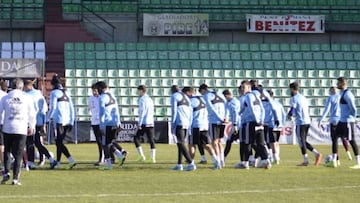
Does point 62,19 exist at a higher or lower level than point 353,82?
higher

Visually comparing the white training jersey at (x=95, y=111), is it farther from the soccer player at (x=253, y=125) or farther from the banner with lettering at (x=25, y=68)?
the banner with lettering at (x=25, y=68)

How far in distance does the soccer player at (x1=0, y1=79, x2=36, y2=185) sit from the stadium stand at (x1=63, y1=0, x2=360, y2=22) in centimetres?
2710

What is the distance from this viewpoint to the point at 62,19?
42188 mm

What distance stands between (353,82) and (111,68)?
39.2 feet

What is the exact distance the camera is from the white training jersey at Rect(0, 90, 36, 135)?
1594 cm

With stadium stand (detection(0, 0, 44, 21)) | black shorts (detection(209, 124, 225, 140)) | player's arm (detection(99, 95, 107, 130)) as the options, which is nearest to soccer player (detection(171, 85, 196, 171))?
black shorts (detection(209, 124, 225, 140))

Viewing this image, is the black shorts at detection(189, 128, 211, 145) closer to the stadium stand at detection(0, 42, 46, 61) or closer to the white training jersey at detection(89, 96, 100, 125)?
the white training jersey at detection(89, 96, 100, 125)

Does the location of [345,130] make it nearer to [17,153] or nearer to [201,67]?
[17,153]

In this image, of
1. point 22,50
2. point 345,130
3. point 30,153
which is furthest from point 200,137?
point 22,50

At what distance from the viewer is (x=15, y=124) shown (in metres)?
15.9

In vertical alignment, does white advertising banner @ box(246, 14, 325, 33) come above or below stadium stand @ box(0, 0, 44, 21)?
below

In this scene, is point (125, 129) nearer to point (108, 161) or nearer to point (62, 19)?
point (62, 19)

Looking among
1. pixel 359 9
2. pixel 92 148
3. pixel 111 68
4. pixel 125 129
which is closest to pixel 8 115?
pixel 92 148

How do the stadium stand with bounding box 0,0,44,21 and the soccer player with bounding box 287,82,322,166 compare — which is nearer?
the soccer player with bounding box 287,82,322,166
